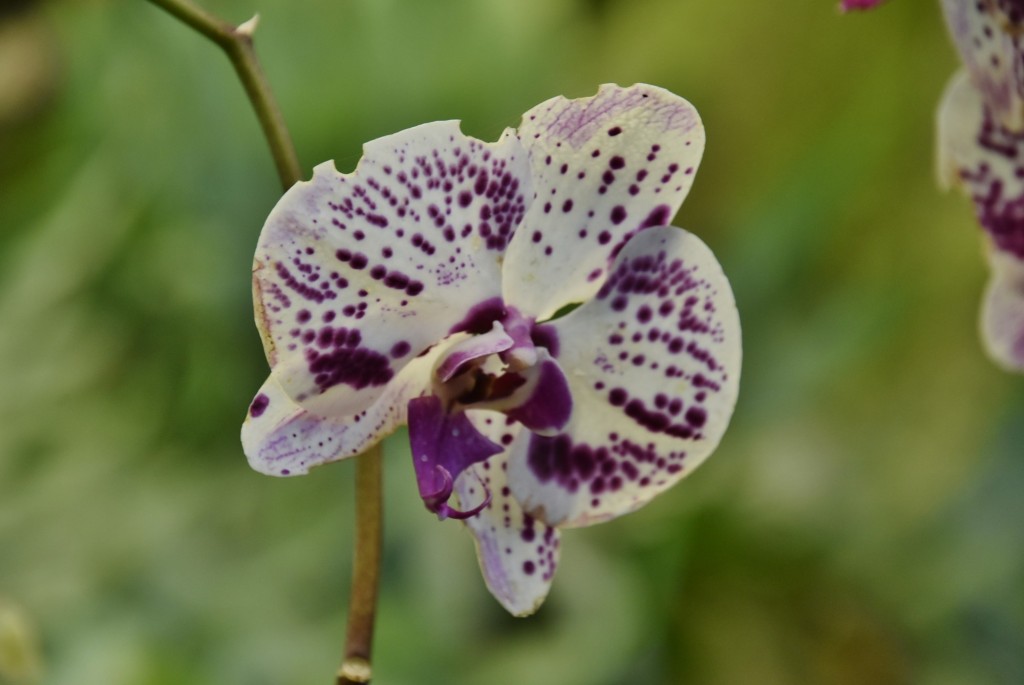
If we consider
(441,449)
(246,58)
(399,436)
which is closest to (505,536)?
(441,449)

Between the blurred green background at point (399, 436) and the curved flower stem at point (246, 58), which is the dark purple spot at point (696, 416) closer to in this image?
the curved flower stem at point (246, 58)

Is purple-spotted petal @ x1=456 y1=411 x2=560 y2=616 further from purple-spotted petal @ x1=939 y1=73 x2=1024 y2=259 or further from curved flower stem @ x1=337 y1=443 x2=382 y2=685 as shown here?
purple-spotted petal @ x1=939 y1=73 x2=1024 y2=259

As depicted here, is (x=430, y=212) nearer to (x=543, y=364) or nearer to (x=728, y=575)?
(x=543, y=364)

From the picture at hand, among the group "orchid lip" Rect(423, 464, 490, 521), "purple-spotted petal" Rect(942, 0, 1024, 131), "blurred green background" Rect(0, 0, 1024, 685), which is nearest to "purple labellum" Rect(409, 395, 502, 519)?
"orchid lip" Rect(423, 464, 490, 521)

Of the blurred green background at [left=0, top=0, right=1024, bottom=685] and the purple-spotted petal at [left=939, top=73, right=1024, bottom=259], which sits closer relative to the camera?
the purple-spotted petal at [left=939, top=73, right=1024, bottom=259]

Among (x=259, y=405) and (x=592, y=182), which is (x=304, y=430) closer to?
(x=259, y=405)

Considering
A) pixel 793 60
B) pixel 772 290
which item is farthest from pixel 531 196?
pixel 793 60
